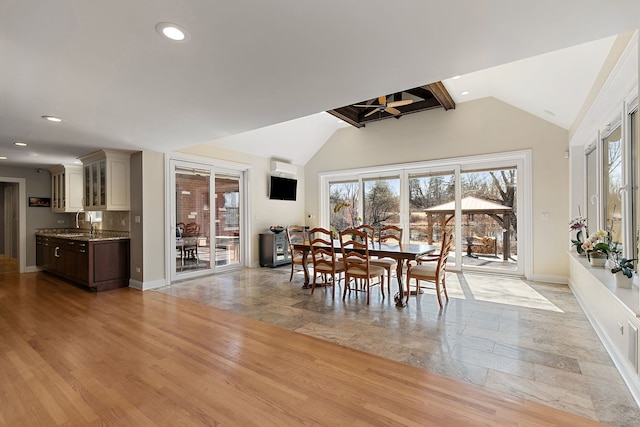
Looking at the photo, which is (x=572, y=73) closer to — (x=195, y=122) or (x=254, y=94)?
(x=254, y=94)

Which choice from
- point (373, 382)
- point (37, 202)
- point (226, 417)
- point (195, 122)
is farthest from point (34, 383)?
point (37, 202)

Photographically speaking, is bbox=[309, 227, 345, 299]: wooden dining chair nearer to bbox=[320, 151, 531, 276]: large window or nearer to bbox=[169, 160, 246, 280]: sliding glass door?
bbox=[320, 151, 531, 276]: large window

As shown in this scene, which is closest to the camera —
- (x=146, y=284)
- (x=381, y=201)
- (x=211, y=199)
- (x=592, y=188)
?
(x=592, y=188)

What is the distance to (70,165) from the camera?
21.2 ft

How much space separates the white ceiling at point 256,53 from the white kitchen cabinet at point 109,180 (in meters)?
1.29

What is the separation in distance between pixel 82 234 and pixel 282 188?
431 cm

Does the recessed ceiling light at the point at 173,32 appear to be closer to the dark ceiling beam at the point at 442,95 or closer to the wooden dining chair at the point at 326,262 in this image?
the wooden dining chair at the point at 326,262

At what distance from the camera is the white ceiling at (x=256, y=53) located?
1604mm

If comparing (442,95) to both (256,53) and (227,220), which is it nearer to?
(256,53)

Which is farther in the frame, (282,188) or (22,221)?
(282,188)

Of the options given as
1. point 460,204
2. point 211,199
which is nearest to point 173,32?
point 211,199

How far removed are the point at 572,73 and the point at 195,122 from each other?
4267 mm

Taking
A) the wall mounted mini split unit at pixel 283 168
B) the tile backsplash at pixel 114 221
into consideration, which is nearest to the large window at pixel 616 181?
the wall mounted mini split unit at pixel 283 168

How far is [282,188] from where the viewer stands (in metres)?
7.23
